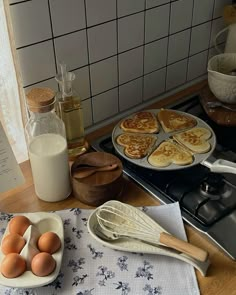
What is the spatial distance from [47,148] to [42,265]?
26cm

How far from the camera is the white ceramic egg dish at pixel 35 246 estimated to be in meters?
0.66

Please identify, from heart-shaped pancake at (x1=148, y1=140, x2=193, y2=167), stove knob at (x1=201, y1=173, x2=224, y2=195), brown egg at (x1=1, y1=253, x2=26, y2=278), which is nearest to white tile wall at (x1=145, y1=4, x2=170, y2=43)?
heart-shaped pancake at (x1=148, y1=140, x2=193, y2=167)

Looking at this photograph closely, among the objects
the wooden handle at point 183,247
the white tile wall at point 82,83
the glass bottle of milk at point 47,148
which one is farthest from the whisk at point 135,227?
the white tile wall at point 82,83

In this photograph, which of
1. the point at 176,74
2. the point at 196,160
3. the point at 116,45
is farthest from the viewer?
the point at 176,74

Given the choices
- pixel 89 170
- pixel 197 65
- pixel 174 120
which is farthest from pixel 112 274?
pixel 197 65

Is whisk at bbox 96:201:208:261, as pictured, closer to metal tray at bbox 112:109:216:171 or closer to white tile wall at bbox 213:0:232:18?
metal tray at bbox 112:109:216:171

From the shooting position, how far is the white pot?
1048mm

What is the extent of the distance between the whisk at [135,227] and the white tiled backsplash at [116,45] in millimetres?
341

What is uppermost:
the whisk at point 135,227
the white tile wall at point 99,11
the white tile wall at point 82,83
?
the white tile wall at point 99,11

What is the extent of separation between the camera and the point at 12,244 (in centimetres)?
71

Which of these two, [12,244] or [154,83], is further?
[154,83]

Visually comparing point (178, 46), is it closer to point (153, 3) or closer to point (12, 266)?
point (153, 3)

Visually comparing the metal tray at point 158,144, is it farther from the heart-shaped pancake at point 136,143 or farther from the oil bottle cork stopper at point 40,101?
the oil bottle cork stopper at point 40,101

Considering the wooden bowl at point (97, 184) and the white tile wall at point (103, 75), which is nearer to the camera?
the wooden bowl at point (97, 184)
